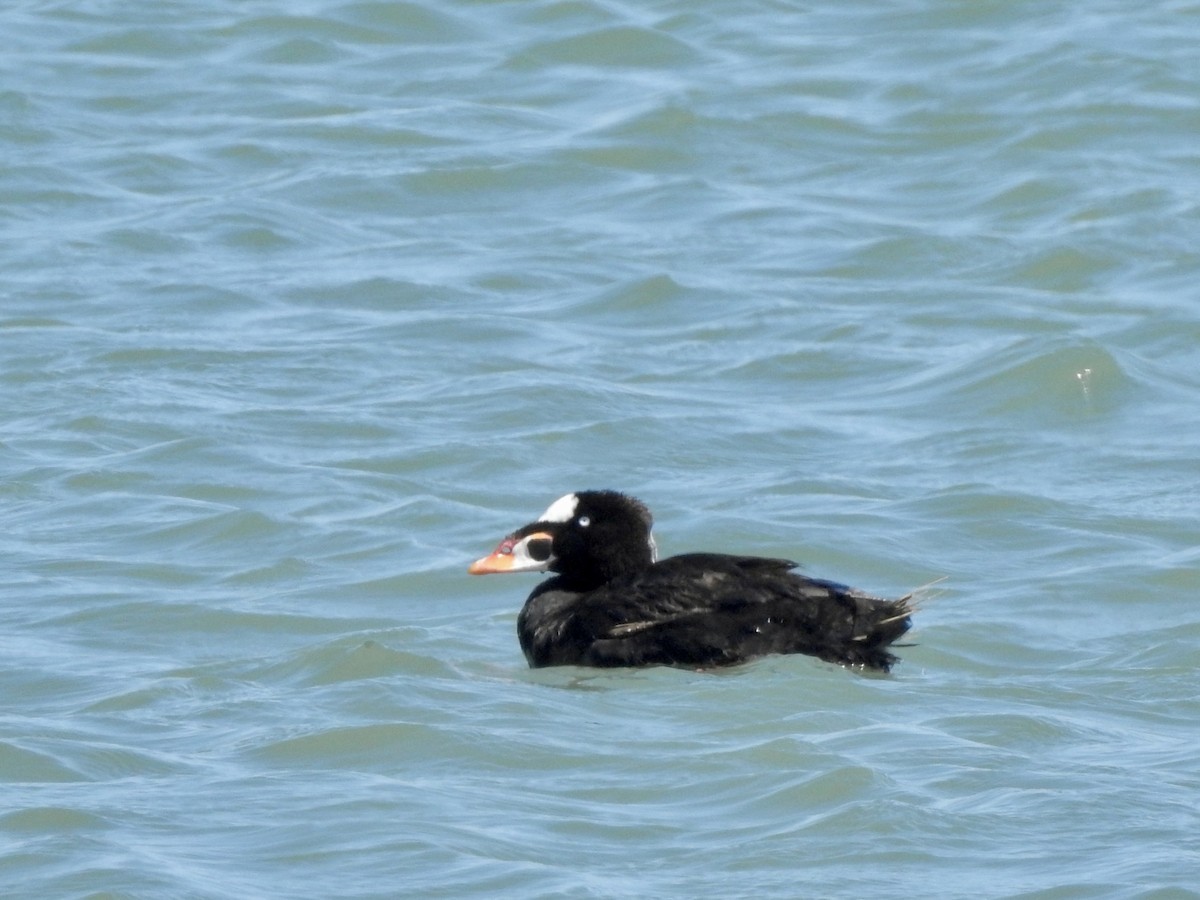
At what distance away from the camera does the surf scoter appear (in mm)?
8117

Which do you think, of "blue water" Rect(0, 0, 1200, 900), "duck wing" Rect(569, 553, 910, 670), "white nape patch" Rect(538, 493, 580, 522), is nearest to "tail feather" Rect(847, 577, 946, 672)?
"duck wing" Rect(569, 553, 910, 670)

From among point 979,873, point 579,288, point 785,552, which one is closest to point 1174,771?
point 979,873

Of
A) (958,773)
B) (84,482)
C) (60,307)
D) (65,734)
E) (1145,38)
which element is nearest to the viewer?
(958,773)

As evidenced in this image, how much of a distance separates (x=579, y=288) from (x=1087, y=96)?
17.0ft

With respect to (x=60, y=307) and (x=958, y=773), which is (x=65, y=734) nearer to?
(x=958, y=773)

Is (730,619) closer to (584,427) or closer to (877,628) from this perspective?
(877,628)

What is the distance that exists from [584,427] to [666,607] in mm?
3382

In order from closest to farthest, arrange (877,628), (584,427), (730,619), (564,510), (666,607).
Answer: (877,628), (730,619), (666,607), (564,510), (584,427)

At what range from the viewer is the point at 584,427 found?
11586 mm

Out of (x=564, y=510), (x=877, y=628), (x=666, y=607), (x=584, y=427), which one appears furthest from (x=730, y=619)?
(x=584, y=427)

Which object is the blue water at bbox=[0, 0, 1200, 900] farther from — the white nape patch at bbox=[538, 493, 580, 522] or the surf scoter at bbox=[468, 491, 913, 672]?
the white nape patch at bbox=[538, 493, 580, 522]

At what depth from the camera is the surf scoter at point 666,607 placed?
320 inches

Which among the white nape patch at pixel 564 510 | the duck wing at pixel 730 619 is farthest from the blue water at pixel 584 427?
the white nape patch at pixel 564 510

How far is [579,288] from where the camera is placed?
14000 millimetres
